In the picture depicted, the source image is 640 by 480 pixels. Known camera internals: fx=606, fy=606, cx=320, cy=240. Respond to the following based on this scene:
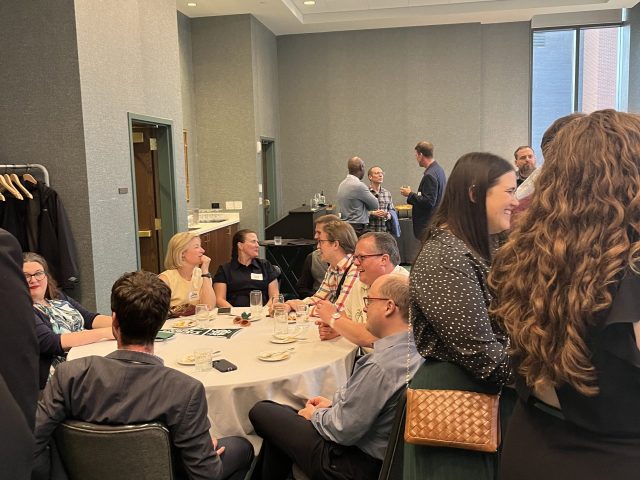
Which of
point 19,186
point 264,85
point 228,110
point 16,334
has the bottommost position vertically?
point 16,334

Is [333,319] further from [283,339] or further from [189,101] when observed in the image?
[189,101]

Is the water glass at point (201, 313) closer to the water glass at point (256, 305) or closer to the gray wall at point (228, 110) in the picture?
the water glass at point (256, 305)

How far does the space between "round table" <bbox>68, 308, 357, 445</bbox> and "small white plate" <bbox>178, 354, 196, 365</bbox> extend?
2cm

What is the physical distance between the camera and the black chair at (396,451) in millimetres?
1974

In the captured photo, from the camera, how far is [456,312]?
1.76 metres

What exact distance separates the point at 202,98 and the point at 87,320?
5505 mm

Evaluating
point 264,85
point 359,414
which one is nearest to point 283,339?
point 359,414

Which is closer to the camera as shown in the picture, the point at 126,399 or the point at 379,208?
the point at 126,399

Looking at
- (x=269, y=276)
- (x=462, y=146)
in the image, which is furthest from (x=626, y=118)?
(x=462, y=146)

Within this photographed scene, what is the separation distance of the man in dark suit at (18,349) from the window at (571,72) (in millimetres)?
9751

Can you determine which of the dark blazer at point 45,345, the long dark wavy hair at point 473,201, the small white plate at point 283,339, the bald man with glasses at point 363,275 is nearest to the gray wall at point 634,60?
the bald man with glasses at point 363,275

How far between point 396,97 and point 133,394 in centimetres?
857

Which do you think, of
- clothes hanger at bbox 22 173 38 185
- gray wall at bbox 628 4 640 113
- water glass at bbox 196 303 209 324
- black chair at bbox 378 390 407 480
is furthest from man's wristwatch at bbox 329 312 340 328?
gray wall at bbox 628 4 640 113

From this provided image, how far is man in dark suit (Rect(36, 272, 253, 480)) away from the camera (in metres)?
1.88
